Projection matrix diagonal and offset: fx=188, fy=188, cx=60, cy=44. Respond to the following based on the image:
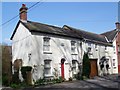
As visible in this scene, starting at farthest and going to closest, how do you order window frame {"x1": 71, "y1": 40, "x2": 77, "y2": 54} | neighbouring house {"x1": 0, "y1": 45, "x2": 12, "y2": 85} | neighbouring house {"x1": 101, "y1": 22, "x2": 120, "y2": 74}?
neighbouring house {"x1": 101, "y1": 22, "x2": 120, "y2": 74} < window frame {"x1": 71, "y1": 40, "x2": 77, "y2": 54} < neighbouring house {"x1": 0, "y1": 45, "x2": 12, "y2": 85}

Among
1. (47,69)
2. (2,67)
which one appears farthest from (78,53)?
(2,67)

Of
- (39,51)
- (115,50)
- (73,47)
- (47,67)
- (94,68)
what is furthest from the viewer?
(115,50)

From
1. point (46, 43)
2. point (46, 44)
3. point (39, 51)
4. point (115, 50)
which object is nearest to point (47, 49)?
point (46, 44)

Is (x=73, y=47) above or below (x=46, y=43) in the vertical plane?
below

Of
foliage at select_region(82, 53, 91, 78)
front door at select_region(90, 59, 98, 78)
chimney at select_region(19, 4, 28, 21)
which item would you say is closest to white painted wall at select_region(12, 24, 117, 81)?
foliage at select_region(82, 53, 91, 78)

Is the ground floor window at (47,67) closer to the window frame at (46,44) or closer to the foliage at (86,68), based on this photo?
the window frame at (46,44)

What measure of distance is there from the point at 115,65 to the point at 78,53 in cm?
1225

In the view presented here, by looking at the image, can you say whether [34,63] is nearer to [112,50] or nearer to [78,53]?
[78,53]

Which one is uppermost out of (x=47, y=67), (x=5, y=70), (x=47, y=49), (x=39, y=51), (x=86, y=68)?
(x=47, y=49)

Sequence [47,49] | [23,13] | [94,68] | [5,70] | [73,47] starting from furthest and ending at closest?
1. [94,68]
2. [73,47]
3. [23,13]
4. [47,49]
5. [5,70]

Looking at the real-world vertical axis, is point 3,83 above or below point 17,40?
below

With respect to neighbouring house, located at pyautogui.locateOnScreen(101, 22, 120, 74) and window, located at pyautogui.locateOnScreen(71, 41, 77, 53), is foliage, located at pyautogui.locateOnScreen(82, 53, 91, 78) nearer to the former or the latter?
window, located at pyautogui.locateOnScreen(71, 41, 77, 53)

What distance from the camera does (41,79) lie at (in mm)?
20234

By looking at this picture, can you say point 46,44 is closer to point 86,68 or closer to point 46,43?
point 46,43
